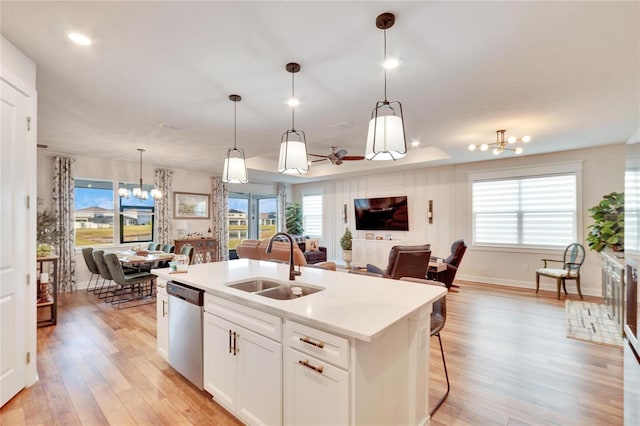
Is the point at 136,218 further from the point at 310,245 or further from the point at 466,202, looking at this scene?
the point at 466,202

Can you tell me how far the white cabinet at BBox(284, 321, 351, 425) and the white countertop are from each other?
0.08m

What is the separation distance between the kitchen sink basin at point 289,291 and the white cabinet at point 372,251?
213 inches

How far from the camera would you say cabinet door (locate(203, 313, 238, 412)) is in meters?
2.06

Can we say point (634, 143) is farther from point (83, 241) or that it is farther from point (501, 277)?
point (83, 241)

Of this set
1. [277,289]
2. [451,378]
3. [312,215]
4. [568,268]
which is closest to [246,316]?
[277,289]

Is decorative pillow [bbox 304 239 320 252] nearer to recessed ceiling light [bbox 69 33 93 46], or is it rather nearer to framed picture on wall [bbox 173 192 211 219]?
framed picture on wall [bbox 173 192 211 219]

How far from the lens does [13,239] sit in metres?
2.31

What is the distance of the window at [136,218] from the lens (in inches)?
259

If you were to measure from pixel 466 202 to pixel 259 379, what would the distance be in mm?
6159

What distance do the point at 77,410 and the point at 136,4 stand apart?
9.38 ft

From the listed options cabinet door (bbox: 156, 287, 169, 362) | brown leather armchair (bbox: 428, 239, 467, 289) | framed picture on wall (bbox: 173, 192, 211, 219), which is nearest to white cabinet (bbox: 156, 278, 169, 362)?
cabinet door (bbox: 156, 287, 169, 362)

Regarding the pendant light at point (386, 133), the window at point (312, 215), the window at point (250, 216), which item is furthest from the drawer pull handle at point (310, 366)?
the window at point (312, 215)

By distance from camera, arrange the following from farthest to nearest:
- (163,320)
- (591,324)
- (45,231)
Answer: (45,231) → (591,324) → (163,320)

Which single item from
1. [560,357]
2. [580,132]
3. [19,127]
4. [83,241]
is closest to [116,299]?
[83,241]
